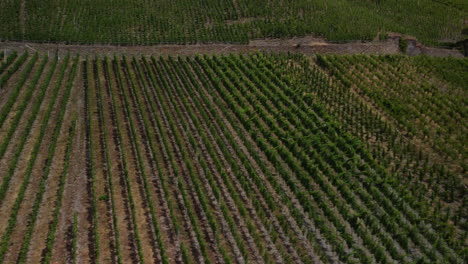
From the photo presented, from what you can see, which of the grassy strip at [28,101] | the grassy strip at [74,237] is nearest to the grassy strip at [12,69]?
the grassy strip at [28,101]

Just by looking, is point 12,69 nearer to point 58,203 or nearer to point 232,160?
point 58,203

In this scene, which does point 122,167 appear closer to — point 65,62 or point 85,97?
point 85,97

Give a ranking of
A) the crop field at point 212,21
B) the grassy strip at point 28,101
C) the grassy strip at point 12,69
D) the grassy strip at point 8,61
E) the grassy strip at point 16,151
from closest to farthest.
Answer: the grassy strip at point 16,151, the grassy strip at point 28,101, the grassy strip at point 12,69, the grassy strip at point 8,61, the crop field at point 212,21

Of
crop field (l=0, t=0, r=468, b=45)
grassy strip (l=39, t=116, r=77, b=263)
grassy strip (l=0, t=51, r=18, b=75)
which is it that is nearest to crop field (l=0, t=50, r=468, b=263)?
grassy strip (l=39, t=116, r=77, b=263)

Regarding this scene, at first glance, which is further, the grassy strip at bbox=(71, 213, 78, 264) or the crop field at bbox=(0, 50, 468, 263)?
the crop field at bbox=(0, 50, 468, 263)

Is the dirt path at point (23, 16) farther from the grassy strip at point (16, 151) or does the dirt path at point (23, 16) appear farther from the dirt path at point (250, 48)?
the grassy strip at point (16, 151)

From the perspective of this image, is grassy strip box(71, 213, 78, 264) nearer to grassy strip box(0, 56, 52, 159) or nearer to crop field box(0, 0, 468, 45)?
grassy strip box(0, 56, 52, 159)
